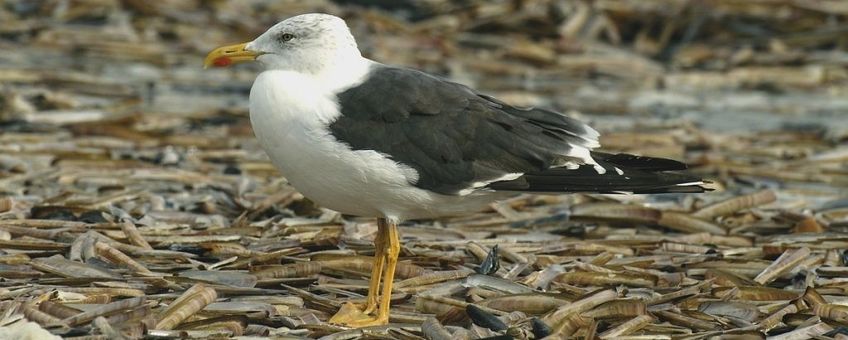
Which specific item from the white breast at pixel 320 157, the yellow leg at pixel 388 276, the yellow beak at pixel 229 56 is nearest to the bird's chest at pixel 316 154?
the white breast at pixel 320 157

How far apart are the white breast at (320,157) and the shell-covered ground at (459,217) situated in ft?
1.20

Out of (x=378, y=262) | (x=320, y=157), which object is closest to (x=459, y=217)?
(x=378, y=262)

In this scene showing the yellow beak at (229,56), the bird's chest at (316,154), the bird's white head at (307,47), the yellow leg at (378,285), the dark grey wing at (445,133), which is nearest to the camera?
the yellow leg at (378,285)

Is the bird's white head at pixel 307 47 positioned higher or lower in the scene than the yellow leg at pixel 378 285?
higher

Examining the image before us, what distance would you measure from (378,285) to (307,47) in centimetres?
93

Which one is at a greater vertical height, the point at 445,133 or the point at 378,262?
the point at 445,133

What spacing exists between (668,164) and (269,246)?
65.3 inches

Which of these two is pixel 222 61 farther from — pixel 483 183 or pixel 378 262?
pixel 483 183

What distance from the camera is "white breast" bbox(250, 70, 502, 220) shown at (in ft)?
15.8

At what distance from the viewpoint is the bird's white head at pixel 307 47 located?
201 inches

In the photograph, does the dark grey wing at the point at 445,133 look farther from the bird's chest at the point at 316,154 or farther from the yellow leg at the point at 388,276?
the yellow leg at the point at 388,276

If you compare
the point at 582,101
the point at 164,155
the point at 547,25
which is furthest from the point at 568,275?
the point at 547,25

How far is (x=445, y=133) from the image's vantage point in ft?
16.6

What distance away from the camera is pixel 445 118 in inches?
200
